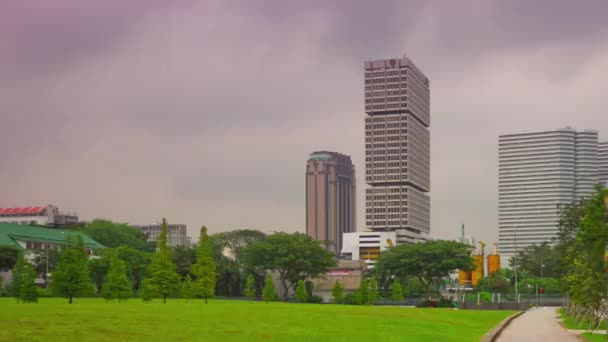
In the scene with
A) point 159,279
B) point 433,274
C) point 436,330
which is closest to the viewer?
point 436,330

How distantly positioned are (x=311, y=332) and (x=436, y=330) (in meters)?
9.34

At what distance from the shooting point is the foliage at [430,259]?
126m

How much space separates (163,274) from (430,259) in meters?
57.2

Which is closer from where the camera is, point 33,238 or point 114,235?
point 33,238

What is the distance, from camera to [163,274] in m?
81.8

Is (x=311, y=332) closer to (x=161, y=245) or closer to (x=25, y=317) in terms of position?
(x=25, y=317)

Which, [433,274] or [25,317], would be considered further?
[433,274]

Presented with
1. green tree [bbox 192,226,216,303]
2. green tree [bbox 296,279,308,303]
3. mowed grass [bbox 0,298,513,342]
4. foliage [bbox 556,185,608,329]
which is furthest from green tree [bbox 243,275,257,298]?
mowed grass [bbox 0,298,513,342]

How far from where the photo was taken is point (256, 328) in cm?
3472

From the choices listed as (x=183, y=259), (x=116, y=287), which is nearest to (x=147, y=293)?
(x=116, y=287)

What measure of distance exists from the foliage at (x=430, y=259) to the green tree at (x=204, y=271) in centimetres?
4632

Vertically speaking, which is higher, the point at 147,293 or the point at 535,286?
the point at 147,293

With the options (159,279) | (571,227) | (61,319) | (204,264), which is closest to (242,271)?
(204,264)

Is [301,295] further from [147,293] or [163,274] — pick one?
[147,293]
